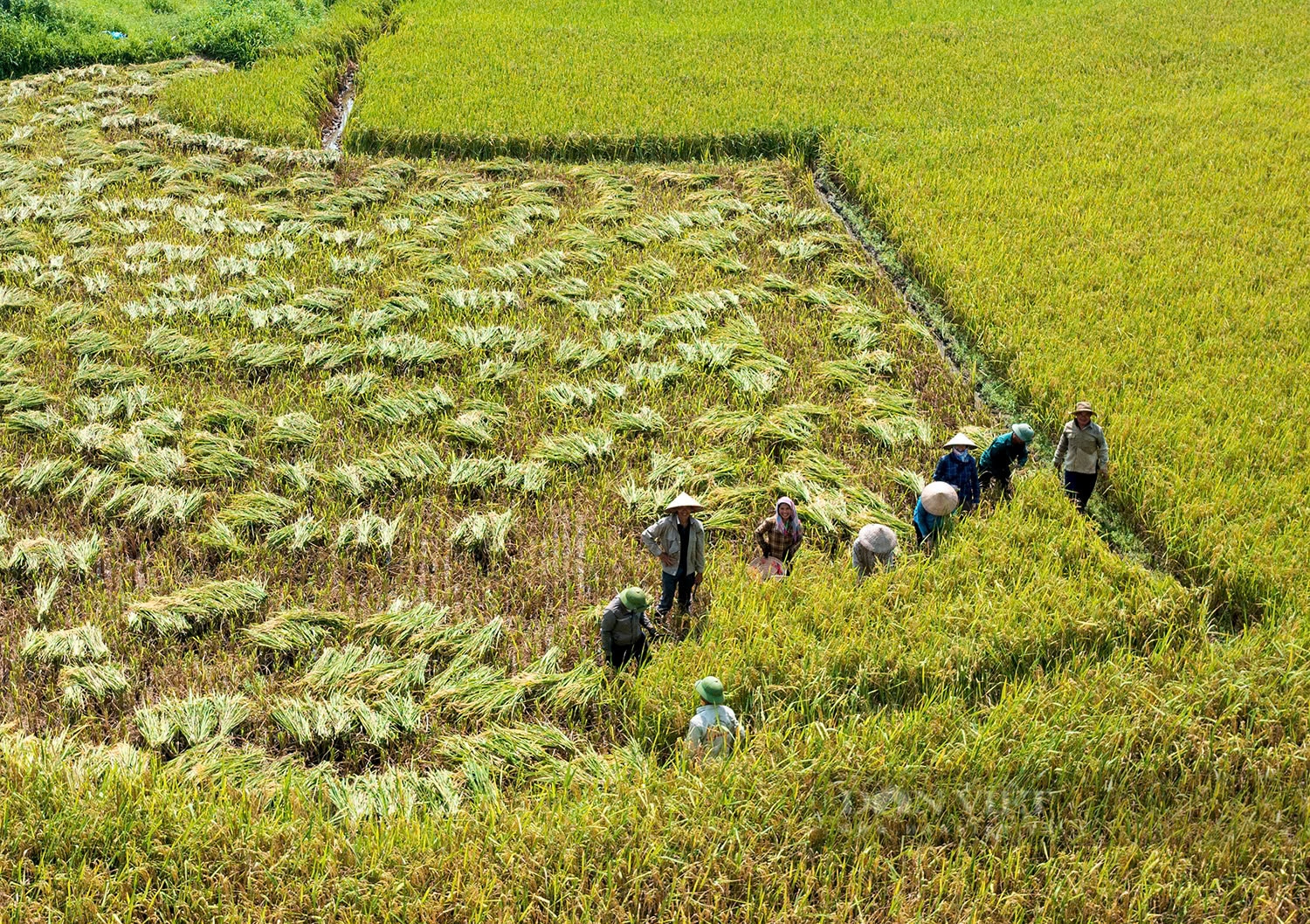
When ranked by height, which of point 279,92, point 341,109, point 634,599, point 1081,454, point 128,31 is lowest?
point 634,599

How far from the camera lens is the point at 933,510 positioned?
195 inches

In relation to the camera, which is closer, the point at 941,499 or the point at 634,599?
the point at 634,599

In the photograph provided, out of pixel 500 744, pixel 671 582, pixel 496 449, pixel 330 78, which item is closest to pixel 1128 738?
pixel 671 582

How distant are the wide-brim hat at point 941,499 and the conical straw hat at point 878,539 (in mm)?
275

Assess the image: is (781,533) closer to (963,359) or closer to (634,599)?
(634,599)

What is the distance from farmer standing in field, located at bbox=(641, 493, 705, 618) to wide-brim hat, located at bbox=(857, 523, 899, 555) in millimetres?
837

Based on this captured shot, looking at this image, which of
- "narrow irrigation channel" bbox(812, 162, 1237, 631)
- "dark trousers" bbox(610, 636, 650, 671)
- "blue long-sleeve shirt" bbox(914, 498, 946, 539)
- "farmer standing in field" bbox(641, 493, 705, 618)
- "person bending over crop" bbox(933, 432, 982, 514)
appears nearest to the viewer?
"dark trousers" bbox(610, 636, 650, 671)

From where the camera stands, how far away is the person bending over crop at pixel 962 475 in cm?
528

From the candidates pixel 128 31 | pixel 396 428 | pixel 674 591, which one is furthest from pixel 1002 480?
pixel 128 31

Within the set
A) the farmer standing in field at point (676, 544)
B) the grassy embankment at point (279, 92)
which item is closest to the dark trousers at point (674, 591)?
the farmer standing in field at point (676, 544)

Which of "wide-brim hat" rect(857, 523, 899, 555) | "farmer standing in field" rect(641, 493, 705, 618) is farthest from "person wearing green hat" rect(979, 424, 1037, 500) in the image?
"farmer standing in field" rect(641, 493, 705, 618)

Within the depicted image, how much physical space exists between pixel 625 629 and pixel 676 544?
531 mm

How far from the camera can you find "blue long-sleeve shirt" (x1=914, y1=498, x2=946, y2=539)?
5.05 m

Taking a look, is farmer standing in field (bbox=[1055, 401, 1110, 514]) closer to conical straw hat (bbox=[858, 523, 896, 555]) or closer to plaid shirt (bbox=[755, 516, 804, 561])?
conical straw hat (bbox=[858, 523, 896, 555])
